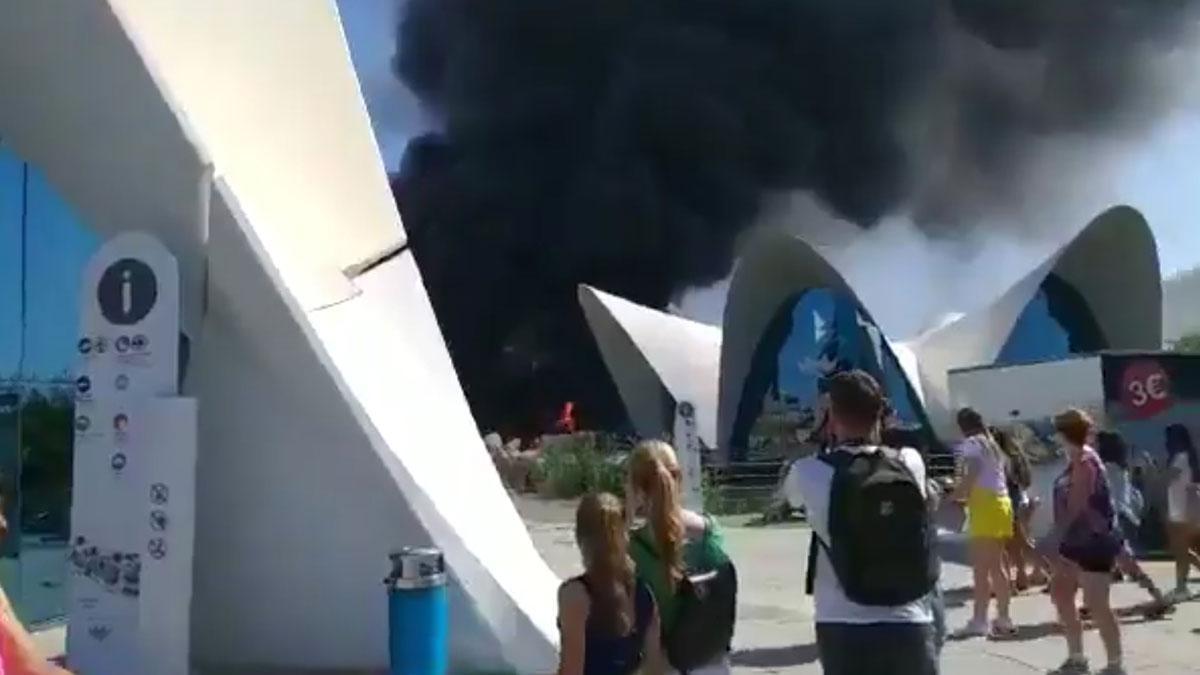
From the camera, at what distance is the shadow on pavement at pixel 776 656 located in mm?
7481

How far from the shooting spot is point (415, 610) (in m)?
5.70

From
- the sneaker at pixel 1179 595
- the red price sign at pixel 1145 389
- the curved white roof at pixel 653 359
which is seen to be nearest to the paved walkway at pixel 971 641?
the sneaker at pixel 1179 595

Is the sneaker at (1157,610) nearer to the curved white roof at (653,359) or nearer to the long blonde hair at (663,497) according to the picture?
the long blonde hair at (663,497)

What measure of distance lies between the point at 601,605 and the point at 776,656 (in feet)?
15.0

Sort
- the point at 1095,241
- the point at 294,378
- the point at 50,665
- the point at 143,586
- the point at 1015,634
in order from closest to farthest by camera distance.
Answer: the point at 50,665
the point at 143,586
the point at 294,378
the point at 1015,634
the point at 1095,241

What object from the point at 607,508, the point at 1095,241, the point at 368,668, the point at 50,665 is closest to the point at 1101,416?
the point at 368,668

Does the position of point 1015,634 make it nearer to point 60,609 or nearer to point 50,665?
point 60,609

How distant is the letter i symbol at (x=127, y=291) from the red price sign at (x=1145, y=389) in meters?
10.1

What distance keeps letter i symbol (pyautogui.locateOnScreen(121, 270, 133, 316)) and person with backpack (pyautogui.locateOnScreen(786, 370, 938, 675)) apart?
332 cm

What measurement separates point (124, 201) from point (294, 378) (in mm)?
1075

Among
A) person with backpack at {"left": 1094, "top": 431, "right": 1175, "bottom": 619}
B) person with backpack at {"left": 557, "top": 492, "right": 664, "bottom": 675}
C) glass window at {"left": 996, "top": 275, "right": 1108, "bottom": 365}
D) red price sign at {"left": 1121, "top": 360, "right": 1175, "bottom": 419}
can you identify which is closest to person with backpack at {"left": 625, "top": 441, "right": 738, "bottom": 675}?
person with backpack at {"left": 557, "top": 492, "right": 664, "bottom": 675}

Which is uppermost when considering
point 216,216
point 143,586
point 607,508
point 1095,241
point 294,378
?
point 1095,241

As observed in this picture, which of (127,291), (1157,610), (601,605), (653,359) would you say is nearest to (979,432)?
(1157,610)

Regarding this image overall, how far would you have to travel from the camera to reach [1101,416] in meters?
13.3
